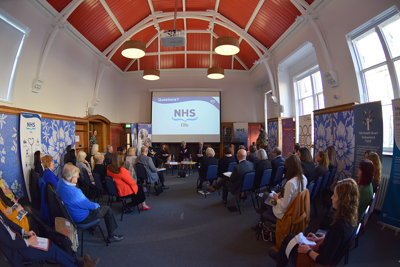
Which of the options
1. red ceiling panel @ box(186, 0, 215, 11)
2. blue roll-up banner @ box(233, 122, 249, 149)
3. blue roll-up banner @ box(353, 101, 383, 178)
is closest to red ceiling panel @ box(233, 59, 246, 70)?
blue roll-up banner @ box(233, 122, 249, 149)

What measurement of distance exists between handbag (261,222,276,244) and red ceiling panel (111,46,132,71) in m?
9.77

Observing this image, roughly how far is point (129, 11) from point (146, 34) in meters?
1.87

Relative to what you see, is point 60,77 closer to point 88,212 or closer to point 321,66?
point 88,212

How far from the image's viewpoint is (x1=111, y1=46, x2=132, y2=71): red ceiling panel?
9.51 metres

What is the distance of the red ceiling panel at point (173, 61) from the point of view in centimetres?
1059

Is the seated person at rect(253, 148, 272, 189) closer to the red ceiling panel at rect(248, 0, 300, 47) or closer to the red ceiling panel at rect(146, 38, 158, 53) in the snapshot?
the red ceiling panel at rect(248, 0, 300, 47)

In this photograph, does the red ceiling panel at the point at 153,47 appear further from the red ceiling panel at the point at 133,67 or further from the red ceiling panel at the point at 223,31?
the red ceiling panel at the point at 223,31

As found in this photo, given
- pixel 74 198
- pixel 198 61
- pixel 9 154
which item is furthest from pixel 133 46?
pixel 198 61

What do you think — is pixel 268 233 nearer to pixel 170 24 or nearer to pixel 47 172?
pixel 47 172

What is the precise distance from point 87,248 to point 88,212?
54 cm

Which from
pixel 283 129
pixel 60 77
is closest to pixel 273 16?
pixel 283 129

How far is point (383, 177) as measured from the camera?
12.3 ft

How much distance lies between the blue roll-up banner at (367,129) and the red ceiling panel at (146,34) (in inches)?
342

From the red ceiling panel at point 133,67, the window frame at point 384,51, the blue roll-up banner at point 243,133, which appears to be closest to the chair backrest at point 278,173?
the window frame at point 384,51
